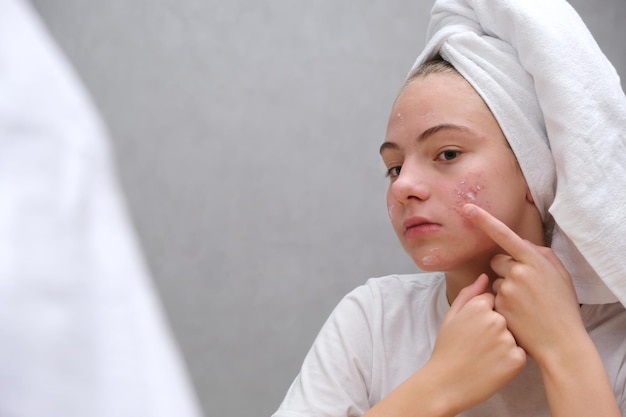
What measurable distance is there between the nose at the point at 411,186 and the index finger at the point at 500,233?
6cm

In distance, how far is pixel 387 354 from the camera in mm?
985

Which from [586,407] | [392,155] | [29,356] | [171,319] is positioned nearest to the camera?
[29,356]

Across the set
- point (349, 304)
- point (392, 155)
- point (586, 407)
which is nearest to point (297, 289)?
point (349, 304)

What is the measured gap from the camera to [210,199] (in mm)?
1659

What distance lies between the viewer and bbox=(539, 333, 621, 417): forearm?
77 cm

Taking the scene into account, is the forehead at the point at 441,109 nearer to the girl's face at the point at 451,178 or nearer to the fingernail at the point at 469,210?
the girl's face at the point at 451,178

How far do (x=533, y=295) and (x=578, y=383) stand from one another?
12 cm

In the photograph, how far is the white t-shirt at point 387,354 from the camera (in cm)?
91

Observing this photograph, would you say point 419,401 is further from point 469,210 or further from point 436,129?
point 436,129

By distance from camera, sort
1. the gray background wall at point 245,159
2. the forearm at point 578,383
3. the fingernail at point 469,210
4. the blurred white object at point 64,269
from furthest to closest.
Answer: the gray background wall at point 245,159, the fingernail at point 469,210, the forearm at point 578,383, the blurred white object at point 64,269

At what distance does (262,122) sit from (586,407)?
1.13 m

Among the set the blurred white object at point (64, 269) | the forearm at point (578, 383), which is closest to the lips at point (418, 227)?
the forearm at point (578, 383)

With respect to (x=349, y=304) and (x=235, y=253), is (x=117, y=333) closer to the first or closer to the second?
(x=349, y=304)

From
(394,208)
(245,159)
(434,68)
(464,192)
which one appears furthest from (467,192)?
(245,159)
